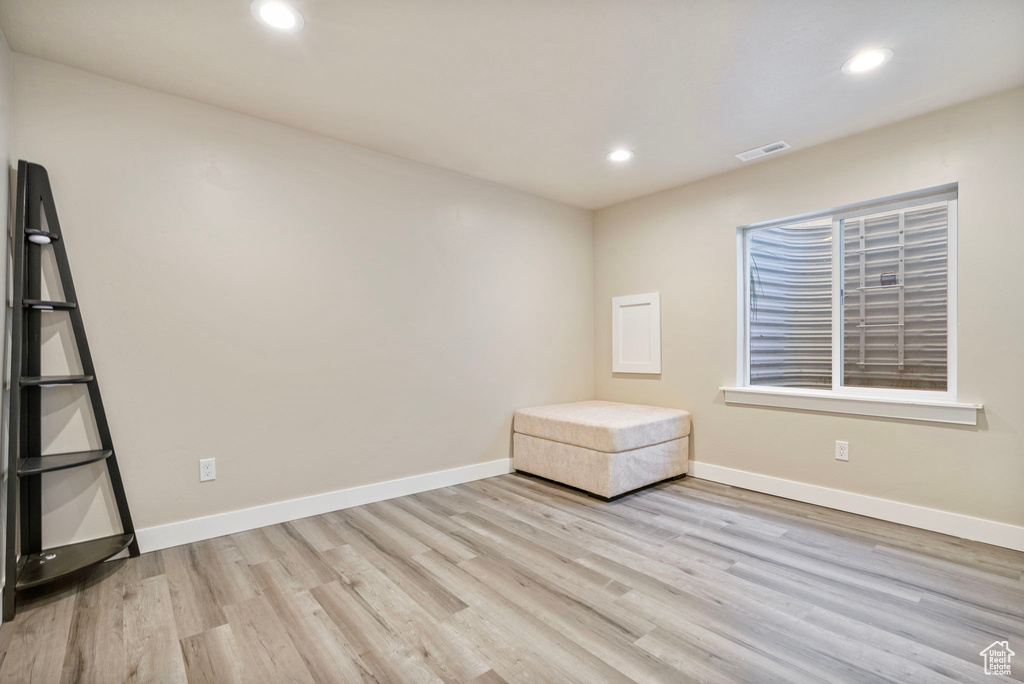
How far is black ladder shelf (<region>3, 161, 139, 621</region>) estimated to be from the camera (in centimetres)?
192

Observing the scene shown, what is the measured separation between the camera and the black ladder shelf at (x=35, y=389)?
1.92 metres

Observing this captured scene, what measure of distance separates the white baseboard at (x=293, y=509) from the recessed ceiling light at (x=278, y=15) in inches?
93.9

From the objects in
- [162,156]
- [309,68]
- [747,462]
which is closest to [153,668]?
[162,156]

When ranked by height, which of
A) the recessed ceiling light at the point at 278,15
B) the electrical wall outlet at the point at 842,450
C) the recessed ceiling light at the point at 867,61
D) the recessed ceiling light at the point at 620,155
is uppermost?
the recessed ceiling light at the point at 278,15

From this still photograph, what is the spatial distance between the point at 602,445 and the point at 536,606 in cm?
140

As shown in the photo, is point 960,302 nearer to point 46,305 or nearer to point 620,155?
point 620,155

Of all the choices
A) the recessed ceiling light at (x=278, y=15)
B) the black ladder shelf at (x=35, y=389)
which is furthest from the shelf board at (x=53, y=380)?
the recessed ceiling light at (x=278, y=15)

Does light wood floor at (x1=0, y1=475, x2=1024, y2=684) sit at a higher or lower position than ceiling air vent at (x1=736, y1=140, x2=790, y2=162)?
lower

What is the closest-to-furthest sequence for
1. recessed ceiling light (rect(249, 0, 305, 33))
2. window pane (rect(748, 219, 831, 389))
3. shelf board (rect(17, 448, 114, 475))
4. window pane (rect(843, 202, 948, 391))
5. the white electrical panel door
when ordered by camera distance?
1. recessed ceiling light (rect(249, 0, 305, 33))
2. shelf board (rect(17, 448, 114, 475))
3. window pane (rect(843, 202, 948, 391))
4. window pane (rect(748, 219, 831, 389))
5. the white electrical panel door

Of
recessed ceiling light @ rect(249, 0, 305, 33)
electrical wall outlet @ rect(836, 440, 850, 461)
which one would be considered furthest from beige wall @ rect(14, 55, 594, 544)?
electrical wall outlet @ rect(836, 440, 850, 461)

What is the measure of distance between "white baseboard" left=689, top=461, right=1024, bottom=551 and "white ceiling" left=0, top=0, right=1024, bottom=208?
7.23 feet

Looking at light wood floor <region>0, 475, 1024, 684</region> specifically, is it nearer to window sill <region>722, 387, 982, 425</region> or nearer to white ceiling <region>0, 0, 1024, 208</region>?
window sill <region>722, 387, 982, 425</region>

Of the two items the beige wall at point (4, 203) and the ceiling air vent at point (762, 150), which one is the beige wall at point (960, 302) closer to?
the ceiling air vent at point (762, 150)

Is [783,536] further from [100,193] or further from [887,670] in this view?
[100,193]
